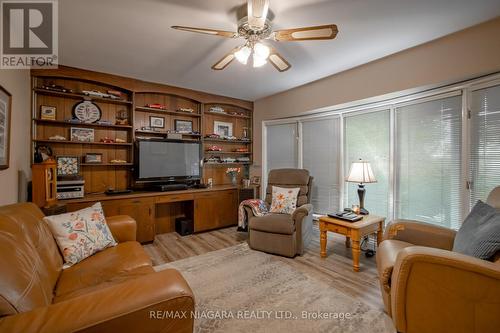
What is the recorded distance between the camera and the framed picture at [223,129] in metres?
4.40

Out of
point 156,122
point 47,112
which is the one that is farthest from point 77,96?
point 156,122

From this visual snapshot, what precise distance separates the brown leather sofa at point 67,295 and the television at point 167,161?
75.6 inches

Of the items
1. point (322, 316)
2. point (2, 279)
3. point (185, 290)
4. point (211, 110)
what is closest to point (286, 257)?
point (322, 316)

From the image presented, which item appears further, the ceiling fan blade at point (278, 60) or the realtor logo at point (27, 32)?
the ceiling fan blade at point (278, 60)

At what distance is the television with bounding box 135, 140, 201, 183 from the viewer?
3359 millimetres

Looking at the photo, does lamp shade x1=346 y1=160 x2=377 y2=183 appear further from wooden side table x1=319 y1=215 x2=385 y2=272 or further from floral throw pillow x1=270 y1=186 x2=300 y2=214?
floral throw pillow x1=270 y1=186 x2=300 y2=214

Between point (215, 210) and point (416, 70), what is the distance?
333 centimetres

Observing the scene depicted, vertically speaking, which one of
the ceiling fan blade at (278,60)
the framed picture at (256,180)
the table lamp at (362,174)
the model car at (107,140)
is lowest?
the framed picture at (256,180)

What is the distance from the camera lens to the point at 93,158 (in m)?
3.21

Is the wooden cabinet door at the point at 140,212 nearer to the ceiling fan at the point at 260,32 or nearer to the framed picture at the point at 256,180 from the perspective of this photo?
the framed picture at the point at 256,180

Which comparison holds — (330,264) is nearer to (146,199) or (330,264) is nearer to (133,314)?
(133,314)

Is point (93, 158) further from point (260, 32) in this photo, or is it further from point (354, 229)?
point (354, 229)

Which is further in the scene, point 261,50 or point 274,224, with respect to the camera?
point 274,224

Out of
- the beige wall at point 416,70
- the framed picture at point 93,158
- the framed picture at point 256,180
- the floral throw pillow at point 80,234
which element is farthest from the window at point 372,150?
the framed picture at point 93,158
